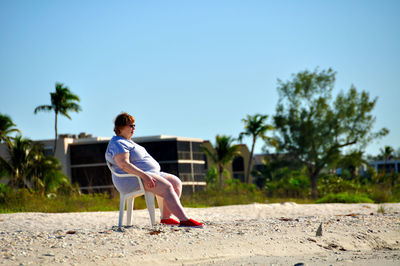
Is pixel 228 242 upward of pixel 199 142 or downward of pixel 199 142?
downward

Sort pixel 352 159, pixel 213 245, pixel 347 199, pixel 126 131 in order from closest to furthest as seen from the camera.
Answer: pixel 213 245 → pixel 126 131 → pixel 347 199 → pixel 352 159

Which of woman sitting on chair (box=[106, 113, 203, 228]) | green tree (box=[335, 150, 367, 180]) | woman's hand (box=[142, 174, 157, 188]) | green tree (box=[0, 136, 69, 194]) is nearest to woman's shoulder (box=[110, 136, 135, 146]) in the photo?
woman sitting on chair (box=[106, 113, 203, 228])

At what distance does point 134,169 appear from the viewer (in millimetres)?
6164

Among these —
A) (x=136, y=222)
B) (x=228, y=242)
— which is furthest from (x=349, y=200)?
(x=228, y=242)

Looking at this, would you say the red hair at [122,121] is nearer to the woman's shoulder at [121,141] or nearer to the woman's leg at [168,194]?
the woman's shoulder at [121,141]

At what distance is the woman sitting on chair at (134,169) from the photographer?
6.20 m

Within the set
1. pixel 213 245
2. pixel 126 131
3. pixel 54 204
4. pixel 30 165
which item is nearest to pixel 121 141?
pixel 126 131

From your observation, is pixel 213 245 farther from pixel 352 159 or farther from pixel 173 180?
pixel 352 159

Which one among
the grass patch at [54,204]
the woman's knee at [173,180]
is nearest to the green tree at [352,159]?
the grass patch at [54,204]

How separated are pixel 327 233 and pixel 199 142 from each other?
60148 millimetres

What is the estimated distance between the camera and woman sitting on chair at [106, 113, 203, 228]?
6195mm

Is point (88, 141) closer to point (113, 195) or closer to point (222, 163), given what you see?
point (222, 163)

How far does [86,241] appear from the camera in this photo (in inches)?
210

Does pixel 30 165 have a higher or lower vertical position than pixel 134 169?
higher
